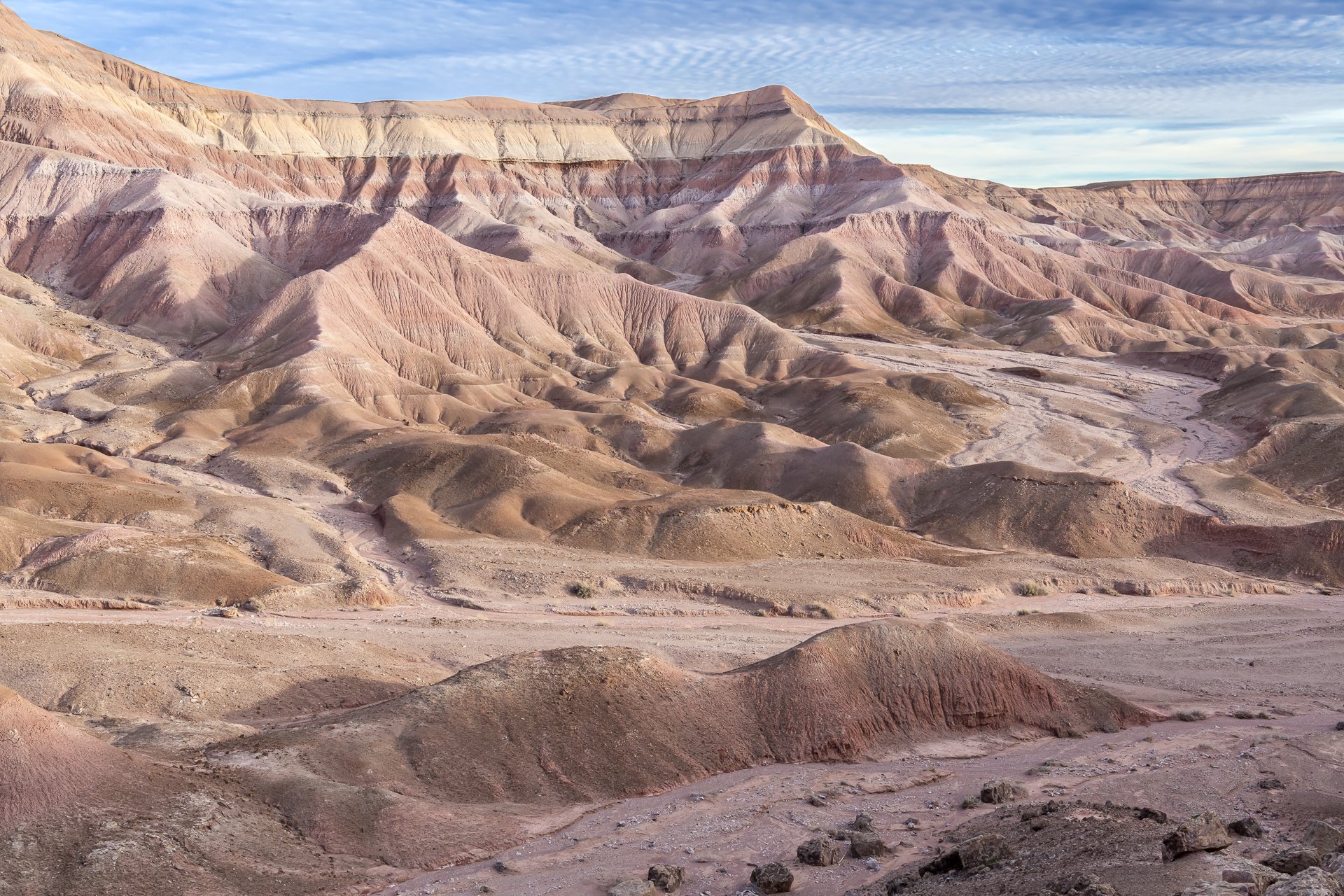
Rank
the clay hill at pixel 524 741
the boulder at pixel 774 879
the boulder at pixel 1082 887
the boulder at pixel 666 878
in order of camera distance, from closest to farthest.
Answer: the boulder at pixel 1082 887
the boulder at pixel 774 879
the boulder at pixel 666 878
the clay hill at pixel 524 741

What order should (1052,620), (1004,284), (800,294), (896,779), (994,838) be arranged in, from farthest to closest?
(1004,284) < (800,294) < (1052,620) < (896,779) < (994,838)

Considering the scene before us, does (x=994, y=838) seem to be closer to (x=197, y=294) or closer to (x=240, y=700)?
(x=240, y=700)

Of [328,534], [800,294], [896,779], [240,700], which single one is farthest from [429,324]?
[896,779]

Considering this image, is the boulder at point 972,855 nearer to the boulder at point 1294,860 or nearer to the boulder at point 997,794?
the boulder at point 1294,860

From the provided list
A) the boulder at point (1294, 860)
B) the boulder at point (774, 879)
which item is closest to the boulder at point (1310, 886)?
the boulder at point (1294, 860)

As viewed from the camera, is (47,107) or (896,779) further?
(47,107)

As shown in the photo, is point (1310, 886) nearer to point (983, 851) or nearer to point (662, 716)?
point (983, 851)
